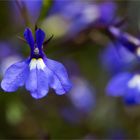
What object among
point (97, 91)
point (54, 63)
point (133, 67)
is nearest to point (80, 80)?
point (97, 91)

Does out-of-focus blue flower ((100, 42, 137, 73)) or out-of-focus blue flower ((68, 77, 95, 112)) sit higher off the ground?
out-of-focus blue flower ((100, 42, 137, 73))

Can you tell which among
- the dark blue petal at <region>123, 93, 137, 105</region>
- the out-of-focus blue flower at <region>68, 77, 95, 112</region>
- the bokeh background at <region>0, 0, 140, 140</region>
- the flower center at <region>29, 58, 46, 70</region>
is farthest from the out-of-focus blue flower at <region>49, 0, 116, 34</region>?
the flower center at <region>29, 58, 46, 70</region>

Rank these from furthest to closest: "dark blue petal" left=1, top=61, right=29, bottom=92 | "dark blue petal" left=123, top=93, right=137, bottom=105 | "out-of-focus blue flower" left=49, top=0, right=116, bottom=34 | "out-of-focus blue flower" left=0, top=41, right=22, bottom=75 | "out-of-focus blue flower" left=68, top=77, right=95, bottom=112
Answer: "out-of-focus blue flower" left=68, top=77, right=95, bottom=112
"out-of-focus blue flower" left=49, top=0, right=116, bottom=34
"out-of-focus blue flower" left=0, top=41, right=22, bottom=75
"dark blue petal" left=123, top=93, right=137, bottom=105
"dark blue petal" left=1, top=61, right=29, bottom=92

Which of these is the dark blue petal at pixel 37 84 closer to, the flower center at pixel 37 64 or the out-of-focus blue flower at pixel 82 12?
the flower center at pixel 37 64

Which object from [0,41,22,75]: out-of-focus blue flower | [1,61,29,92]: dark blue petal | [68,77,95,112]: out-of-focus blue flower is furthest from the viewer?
[68,77,95,112]: out-of-focus blue flower

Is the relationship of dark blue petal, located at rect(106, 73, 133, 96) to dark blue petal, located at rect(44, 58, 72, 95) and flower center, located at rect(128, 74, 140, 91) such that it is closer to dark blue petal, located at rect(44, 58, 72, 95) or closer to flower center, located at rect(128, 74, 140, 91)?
flower center, located at rect(128, 74, 140, 91)

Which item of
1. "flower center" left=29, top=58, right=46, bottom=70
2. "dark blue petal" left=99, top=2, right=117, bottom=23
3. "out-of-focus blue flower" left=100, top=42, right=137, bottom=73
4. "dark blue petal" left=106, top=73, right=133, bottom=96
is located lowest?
"out-of-focus blue flower" left=100, top=42, right=137, bottom=73

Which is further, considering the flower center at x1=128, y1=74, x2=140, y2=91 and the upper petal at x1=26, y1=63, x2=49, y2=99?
the flower center at x1=128, y1=74, x2=140, y2=91

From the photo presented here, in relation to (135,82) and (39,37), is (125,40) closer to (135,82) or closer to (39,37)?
(135,82)
